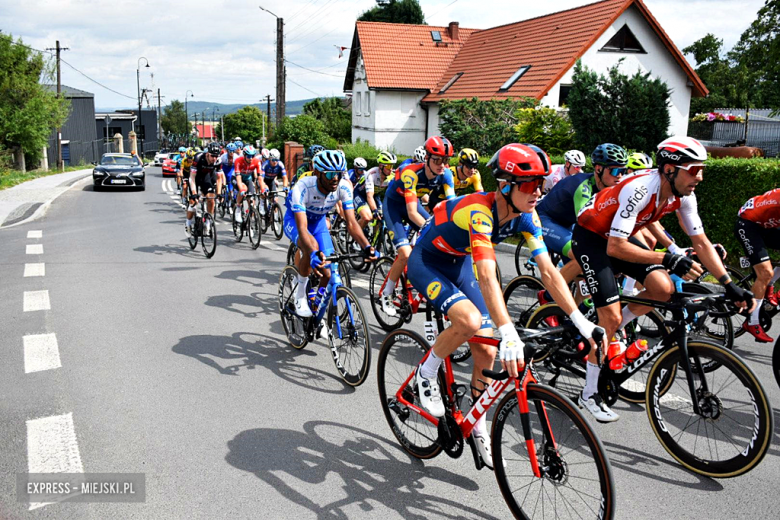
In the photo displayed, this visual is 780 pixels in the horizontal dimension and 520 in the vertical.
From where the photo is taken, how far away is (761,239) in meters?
6.22

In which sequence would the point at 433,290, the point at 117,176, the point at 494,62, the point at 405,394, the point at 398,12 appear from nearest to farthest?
the point at 433,290
the point at 405,394
the point at 117,176
the point at 494,62
the point at 398,12

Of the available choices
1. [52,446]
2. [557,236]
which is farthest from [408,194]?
[52,446]

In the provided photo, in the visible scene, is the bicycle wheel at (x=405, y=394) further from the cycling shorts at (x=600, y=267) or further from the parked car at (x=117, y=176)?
the parked car at (x=117, y=176)

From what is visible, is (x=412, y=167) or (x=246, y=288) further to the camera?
(x=246, y=288)

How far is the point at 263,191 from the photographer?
14133mm

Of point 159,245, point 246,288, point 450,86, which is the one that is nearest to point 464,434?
point 246,288

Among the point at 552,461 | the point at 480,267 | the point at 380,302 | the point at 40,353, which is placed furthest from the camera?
the point at 380,302

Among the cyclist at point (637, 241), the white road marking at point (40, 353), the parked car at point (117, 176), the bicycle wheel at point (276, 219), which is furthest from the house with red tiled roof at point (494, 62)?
the white road marking at point (40, 353)

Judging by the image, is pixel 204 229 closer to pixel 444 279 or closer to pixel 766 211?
pixel 444 279

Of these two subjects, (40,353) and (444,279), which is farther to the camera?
(40,353)

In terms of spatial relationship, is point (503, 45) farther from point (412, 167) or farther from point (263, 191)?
point (412, 167)

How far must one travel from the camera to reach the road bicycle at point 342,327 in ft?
18.2

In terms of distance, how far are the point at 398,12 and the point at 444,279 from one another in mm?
62977

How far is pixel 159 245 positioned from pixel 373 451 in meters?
10.2
